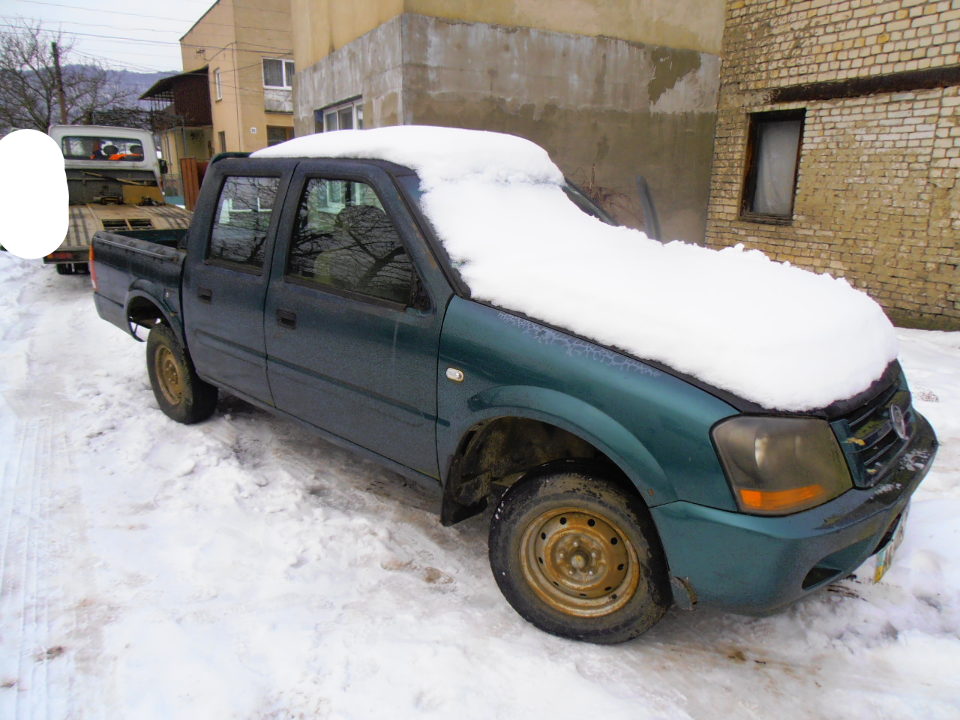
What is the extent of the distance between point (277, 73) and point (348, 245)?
3037 centimetres


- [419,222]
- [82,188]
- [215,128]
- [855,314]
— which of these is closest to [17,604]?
[419,222]

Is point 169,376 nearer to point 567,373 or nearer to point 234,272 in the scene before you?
point 234,272

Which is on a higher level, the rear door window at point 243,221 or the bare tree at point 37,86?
the bare tree at point 37,86

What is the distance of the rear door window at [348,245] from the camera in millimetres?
2820

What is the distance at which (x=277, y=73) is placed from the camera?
2931 centimetres

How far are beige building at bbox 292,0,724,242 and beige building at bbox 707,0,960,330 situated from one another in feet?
2.03

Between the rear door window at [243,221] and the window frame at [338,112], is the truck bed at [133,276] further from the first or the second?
the window frame at [338,112]

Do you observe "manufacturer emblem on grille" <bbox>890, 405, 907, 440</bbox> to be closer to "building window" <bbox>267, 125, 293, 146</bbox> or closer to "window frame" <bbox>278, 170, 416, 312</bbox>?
"window frame" <bbox>278, 170, 416, 312</bbox>

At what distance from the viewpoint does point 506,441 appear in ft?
8.84

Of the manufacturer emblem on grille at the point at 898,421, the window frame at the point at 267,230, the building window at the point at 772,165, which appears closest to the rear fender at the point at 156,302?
the window frame at the point at 267,230

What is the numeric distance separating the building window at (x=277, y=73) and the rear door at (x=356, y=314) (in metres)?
29.6

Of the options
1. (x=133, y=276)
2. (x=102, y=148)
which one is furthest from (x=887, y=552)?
(x=102, y=148)

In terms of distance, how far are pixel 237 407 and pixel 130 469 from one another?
1070 millimetres

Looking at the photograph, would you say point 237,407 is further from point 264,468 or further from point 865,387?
point 865,387
